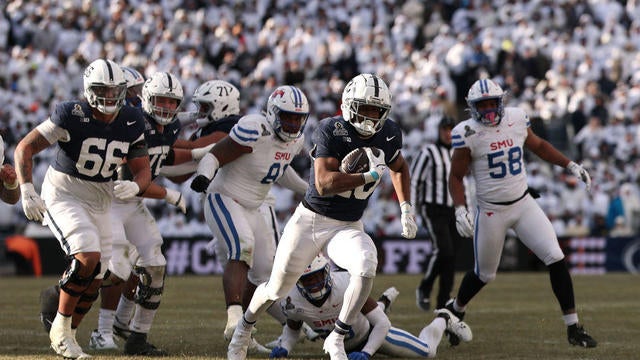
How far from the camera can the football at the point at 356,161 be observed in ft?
21.4

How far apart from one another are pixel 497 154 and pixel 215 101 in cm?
212

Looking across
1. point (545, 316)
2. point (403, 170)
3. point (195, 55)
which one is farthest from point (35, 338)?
point (195, 55)

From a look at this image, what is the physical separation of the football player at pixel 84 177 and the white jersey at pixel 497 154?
250 centimetres

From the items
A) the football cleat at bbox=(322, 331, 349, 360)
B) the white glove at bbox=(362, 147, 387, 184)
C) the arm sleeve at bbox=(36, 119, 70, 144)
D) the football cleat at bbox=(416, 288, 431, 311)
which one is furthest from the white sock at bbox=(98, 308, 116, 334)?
the football cleat at bbox=(416, 288, 431, 311)

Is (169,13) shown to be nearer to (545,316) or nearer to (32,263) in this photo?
(32,263)

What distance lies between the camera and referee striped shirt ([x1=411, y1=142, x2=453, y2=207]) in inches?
426

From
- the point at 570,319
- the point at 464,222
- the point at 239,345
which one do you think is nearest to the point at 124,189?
the point at 239,345

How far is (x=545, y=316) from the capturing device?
1023cm

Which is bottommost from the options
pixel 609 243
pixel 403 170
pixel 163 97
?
pixel 609 243

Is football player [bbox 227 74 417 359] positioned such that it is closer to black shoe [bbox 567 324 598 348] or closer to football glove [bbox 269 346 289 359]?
football glove [bbox 269 346 289 359]

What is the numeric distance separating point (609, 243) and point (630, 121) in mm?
3200

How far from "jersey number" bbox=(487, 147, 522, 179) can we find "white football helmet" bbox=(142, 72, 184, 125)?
229 cm

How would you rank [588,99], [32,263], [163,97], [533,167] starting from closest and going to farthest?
[163,97]
[32,263]
[533,167]
[588,99]

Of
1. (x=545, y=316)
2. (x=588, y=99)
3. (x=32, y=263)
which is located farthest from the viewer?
(x=588, y=99)
